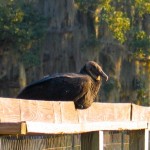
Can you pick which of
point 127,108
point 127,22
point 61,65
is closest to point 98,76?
point 127,108

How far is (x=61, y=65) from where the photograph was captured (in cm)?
2361

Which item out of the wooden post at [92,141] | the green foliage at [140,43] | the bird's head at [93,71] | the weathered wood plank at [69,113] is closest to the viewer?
the weathered wood plank at [69,113]

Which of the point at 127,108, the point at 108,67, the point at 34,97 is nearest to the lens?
the point at 34,97

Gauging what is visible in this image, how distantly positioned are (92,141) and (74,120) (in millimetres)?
382

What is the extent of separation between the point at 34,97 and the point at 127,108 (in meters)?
0.79

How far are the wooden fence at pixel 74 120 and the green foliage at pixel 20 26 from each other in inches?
621

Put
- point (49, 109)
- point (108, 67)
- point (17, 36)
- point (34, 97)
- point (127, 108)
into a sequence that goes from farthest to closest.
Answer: point (108, 67) < point (17, 36) < point (127, 108) < point (34, 97) < point (49, 109)

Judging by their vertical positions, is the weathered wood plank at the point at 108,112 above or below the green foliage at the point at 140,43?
below

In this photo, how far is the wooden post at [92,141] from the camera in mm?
5270

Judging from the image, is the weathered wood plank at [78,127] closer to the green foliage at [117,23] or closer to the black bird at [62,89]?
the black bird at [62,89]

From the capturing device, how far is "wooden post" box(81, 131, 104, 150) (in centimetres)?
527

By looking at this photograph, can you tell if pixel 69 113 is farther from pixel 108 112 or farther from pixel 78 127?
pixel 108 112

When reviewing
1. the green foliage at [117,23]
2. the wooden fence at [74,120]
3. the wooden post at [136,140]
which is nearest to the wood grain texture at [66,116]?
the wooden fence at [74,120]

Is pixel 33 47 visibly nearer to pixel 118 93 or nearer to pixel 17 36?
pixel 17 36
